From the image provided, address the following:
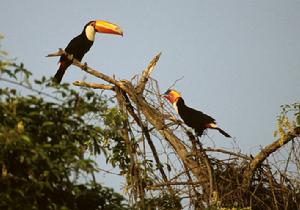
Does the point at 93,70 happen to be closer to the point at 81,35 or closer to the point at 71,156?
the point at 81,35

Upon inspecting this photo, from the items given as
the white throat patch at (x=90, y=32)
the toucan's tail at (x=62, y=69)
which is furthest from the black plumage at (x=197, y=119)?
the white throat patch at (x=90, y=32)

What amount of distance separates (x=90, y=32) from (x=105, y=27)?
1.02 feet

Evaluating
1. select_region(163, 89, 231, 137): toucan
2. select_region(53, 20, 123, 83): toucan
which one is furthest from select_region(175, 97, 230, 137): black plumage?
select_region(53, 20, 123, 83): toucan

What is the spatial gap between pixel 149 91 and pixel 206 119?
1.41 m

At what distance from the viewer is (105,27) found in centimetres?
939

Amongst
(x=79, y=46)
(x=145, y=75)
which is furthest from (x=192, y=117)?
(x=79, y=46)

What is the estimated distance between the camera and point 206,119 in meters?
7.64

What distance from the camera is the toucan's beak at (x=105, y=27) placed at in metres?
8.97

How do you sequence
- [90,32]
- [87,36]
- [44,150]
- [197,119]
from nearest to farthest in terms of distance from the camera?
[44,150], [197,119], [87,36], [90,32]

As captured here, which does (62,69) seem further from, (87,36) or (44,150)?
(44,150)

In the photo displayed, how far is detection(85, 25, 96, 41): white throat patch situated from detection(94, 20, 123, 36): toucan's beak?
108 millimetres

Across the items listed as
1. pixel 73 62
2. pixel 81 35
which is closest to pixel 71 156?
pixel 73 62

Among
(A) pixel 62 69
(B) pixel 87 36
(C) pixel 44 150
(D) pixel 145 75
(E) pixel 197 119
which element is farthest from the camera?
(B) pixel 87 36

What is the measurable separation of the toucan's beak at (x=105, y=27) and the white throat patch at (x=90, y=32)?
4.2 inches
